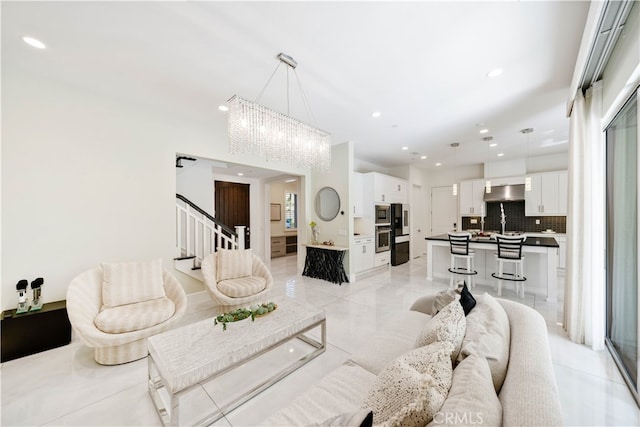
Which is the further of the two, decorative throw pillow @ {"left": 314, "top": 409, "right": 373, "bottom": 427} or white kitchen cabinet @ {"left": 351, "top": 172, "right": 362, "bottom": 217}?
white kitchen cabinet @ {"left": 351, "top": 172, "right": 362, "bottom": 217}

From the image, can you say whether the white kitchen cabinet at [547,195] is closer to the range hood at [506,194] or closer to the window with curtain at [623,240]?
the range hood at [506,194]

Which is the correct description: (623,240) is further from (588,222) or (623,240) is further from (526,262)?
(526,262)

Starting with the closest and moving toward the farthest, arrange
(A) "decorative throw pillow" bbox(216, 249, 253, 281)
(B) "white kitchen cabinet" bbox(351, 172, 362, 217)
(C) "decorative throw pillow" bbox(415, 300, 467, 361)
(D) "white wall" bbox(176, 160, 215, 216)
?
(C) "decorative throw pillow" bbox(415, 300, 467, 361) → (A) "decorative throw pillow" bbox(216, 249, 253, 281) → (D) "white wall" bbox(176, 160, 215, 216) → (B) "white kitchen cabinet" bbox(351, 172, 362, 217)

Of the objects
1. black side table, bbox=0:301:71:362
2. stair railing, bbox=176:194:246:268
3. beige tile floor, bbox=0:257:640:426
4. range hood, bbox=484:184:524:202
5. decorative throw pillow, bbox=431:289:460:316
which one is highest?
range hood, bbox=484:184:524:202

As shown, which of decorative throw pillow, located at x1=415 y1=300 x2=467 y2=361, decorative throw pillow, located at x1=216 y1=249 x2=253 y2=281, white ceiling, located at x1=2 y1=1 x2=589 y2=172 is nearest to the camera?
decorative throw pillow, located at x1=415 y1=300 x2=467 y2=361

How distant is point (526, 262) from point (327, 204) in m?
3.80

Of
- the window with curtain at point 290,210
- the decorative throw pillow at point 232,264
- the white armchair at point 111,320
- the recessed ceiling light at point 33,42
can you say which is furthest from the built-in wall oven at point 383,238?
the recessed ceiling light at point 33,42

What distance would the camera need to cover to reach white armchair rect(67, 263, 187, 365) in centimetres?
204

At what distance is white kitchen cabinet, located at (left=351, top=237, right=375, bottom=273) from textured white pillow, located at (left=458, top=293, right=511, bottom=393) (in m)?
3.46

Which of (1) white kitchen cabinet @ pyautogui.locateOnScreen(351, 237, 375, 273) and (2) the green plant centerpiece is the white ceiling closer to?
(2) the green plant centerpiece

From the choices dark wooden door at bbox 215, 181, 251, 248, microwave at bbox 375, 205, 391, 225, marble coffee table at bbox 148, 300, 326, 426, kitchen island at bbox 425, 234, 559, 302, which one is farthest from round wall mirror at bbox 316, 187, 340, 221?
marble coffee table at bbox 148, 300, 326, 426

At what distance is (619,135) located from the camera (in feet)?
7.18

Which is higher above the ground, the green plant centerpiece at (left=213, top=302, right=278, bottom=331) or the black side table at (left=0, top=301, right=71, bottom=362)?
the green plant centerpiece at (left=213, top=302, right=278, bottom=331)

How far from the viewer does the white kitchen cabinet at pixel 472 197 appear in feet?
22.3
